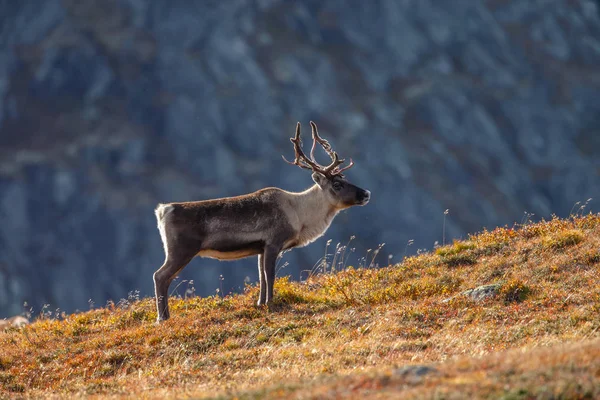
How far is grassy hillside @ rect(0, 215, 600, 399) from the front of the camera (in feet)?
21.8

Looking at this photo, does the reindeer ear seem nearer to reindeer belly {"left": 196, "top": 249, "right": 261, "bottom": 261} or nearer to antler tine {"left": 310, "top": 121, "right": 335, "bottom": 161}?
antler tine {"left": 310, "top": 121, "right": 335, "bottom": 161}

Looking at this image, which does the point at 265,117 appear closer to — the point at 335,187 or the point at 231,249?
the point at 335,187

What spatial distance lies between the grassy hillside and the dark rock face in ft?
245

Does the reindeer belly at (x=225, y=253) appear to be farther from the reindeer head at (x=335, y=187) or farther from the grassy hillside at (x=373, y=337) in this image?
the reindeer head at (x=335, y=187)

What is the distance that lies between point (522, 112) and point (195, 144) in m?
56.8

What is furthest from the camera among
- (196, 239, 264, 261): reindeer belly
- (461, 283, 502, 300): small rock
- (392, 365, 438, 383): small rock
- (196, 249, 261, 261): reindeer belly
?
(196, 249, 261, 261): reindeer belly

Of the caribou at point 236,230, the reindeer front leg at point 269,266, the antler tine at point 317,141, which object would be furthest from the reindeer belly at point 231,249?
the antler tine at point 317,141

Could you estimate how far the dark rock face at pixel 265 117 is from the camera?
106 m

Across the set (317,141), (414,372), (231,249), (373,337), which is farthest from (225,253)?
(414,372)

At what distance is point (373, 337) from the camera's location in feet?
34.5

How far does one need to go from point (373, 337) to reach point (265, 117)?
118946 mm

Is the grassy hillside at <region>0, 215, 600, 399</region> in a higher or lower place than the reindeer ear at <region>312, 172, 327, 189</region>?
lower

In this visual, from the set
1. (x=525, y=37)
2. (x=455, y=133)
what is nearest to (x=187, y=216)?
(x=455, y=133)

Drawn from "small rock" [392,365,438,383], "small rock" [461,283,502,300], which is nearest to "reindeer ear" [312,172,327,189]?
"small rock" [461,283,502,300]
